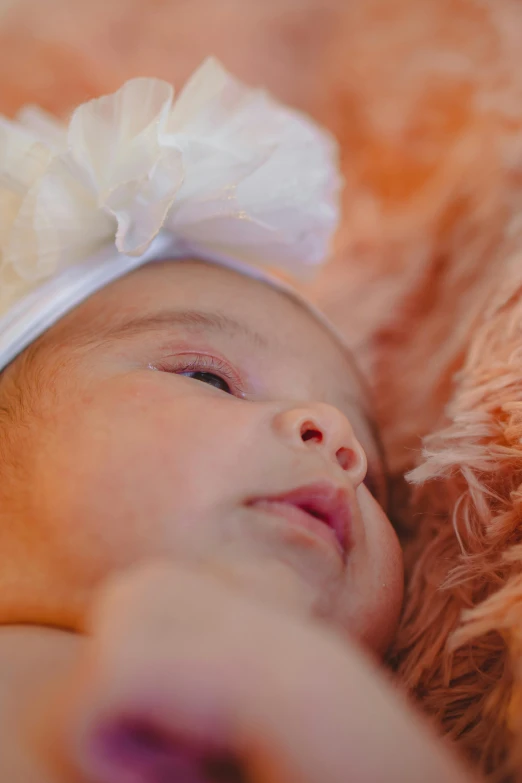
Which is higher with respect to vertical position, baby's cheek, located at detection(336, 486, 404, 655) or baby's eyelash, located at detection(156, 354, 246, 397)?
baby's eyelash, located at detection(156, 354, 246, 397)

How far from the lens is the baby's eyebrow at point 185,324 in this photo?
80 cm

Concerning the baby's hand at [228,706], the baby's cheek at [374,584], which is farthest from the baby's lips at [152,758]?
the baby's cheek at [374,584]

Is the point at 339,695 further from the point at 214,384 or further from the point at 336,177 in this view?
the point at 336,177

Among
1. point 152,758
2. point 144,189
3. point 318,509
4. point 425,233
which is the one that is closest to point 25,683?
point 152,758

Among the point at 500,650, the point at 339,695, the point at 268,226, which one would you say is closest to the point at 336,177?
the point at 268,226

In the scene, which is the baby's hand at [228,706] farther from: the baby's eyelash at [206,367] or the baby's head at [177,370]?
the baby's eyelash at [206,367]

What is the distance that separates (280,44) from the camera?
63.2 inches

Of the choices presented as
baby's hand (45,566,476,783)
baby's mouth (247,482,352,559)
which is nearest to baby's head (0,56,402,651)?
baby's mouth (247,482,352,559)

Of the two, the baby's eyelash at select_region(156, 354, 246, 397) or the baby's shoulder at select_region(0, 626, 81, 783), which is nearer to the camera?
the baby's shoulder at select_region(0, 626, 81, 783)

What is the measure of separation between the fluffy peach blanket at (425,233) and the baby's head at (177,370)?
0.28ft

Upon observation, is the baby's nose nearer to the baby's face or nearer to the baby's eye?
the baby's face

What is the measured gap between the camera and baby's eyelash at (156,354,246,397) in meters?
0.78

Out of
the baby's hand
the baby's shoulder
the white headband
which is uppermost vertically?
the white headband

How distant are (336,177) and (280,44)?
2.39ft
